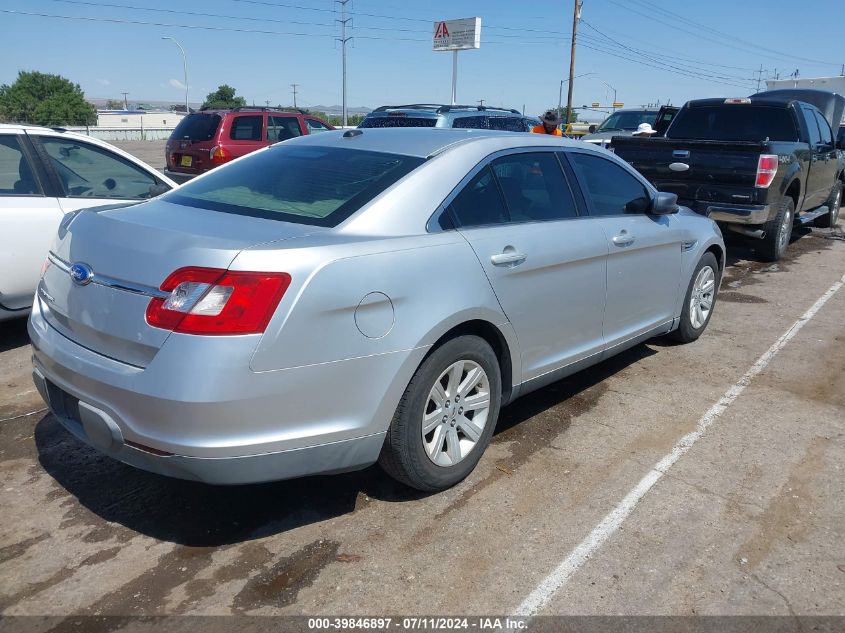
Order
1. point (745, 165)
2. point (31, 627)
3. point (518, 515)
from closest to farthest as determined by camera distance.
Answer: point (31, 627)
point (518, 515)
point (745, 165)

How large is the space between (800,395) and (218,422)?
4.15 m

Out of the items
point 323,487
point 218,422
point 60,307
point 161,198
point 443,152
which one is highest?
point 443,152

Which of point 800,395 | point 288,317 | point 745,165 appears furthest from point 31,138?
point 745,165

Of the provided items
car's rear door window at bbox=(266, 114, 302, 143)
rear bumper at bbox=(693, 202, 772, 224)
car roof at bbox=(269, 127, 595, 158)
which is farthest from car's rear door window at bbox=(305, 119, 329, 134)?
car roof at bbox=(269, 127, 595, 158)

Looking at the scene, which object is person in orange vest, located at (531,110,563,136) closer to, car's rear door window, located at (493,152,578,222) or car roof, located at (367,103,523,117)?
car roof, located at (367,103,523,117)

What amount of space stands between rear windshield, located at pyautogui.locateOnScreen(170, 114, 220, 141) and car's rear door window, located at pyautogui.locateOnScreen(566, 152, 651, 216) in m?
10.2

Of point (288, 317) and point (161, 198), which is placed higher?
point (161, 198)

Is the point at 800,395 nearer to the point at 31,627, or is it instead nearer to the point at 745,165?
the point at 745,165

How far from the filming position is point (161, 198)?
390 centimetres

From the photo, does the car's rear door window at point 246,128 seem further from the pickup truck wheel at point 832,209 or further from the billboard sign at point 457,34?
the billboard sign at point 457,34

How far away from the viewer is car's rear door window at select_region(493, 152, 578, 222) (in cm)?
403

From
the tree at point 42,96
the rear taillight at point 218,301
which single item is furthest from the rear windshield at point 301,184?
the tree at point 42,96

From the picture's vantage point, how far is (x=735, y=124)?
33.2 ft

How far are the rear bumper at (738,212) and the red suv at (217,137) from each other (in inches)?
329
